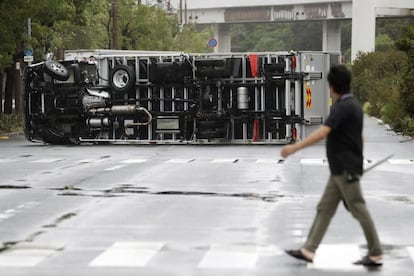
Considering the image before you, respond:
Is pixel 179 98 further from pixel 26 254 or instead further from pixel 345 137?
pixel 345 137

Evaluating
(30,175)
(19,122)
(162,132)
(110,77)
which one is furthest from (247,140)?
(19,122)

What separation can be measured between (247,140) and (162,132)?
2.56 meters

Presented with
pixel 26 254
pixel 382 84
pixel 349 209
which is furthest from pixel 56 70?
pixel 382 84

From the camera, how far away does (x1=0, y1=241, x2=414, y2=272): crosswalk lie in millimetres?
10086

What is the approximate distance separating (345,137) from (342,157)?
0.19m

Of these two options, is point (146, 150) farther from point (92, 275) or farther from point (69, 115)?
point (92, 275)

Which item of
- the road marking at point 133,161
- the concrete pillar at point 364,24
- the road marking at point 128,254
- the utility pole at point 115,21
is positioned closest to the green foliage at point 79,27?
the utility pole at point 115,21

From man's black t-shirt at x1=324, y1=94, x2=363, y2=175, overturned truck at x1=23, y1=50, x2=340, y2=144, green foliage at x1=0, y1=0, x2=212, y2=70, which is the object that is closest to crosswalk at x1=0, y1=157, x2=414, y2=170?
overturned truck at x1=23, y1=50, x2=340, y2=144

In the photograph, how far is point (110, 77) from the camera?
31.3 meters

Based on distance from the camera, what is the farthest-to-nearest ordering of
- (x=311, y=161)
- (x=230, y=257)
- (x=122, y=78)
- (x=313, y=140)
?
(x=122, y=78), (x=311, y=161), (x=230, y=257), (x=313, y=140)

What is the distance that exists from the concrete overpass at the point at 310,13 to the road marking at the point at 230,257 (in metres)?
76.2

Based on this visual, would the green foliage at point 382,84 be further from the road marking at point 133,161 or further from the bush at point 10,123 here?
the road marking at point 133,161

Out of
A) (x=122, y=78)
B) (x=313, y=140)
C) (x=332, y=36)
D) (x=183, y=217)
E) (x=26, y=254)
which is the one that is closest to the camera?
(x=313, y=140)

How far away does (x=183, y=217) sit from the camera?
13.7 metres
